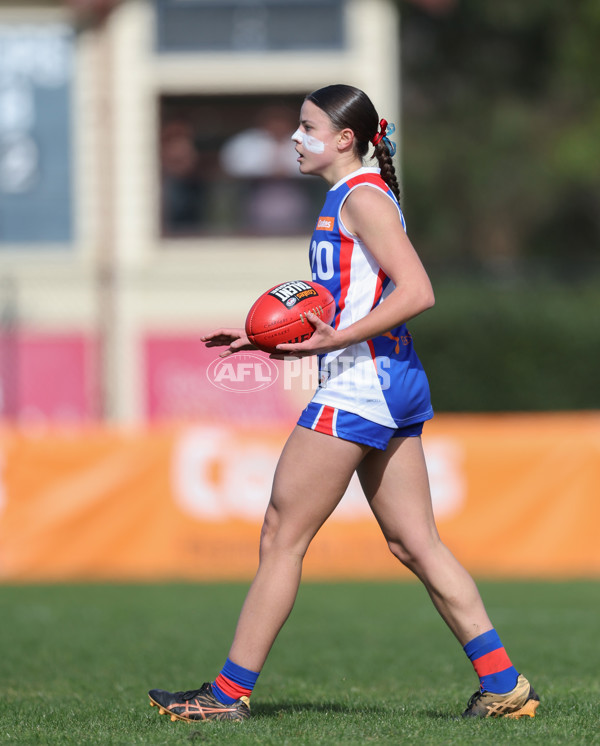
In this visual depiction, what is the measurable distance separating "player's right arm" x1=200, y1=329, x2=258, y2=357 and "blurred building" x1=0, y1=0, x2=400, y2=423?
12.5 metres

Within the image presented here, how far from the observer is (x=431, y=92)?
36125mm

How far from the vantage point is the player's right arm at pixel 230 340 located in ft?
14.3

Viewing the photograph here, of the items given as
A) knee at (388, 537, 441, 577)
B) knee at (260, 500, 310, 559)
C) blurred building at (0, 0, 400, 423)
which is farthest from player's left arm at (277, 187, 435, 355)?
blurred building at (0, 0, 400, 423)

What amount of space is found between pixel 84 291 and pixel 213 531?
271 inches

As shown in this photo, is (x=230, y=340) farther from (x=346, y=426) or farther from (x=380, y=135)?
(x=380, y=135)

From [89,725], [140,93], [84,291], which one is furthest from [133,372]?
[89,725]

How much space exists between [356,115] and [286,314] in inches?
32.0

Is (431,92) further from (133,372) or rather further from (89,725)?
(89,725)

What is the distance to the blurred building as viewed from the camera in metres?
17.2

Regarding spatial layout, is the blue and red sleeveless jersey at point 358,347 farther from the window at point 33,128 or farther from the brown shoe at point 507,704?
the window at point 33,128

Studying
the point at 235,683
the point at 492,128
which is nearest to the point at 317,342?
the point at 235,683

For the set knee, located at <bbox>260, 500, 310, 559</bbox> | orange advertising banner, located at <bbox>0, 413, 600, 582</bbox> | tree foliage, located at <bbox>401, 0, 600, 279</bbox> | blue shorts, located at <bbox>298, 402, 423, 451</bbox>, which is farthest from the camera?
tree foliage, located at <bbox>401, 0, 600, 279</bbox>

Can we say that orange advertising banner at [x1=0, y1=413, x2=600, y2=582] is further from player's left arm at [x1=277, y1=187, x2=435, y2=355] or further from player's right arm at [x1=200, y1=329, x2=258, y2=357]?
player's left arm at [x1=277, y1=187, x2=435, y2=355]

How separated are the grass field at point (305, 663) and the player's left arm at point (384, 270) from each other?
1262 mm
